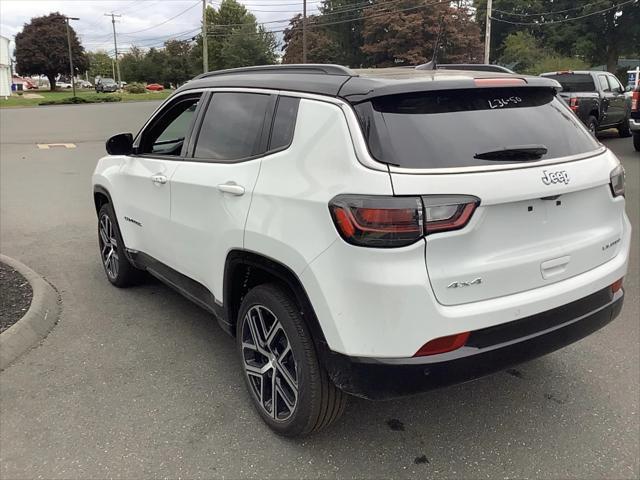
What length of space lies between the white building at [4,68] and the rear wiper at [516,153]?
6674cm

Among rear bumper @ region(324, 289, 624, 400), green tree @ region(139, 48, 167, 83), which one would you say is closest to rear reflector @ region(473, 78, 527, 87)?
rear bumper @ region(324, 289, 624, 400)

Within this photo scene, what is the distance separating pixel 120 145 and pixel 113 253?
3.68ft

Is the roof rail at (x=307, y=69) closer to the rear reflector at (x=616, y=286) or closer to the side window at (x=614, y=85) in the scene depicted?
the rear reflector at (x=616, y=286)

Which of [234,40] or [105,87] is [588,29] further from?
[105,87]

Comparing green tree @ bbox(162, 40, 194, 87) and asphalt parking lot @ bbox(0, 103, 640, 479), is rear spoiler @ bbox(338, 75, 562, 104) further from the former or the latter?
green tree @ bbox(162, 40, 194, 87)

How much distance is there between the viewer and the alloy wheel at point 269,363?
2828 mm

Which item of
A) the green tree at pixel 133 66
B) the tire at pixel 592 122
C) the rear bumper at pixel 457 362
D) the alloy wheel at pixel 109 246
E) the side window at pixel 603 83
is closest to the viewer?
the rear bumper at pixel 457 362

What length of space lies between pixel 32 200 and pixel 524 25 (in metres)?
56.7

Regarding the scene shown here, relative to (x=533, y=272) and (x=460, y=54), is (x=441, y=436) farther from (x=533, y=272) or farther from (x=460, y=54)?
(x=460, y=54)

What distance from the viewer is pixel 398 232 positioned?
2.22 m

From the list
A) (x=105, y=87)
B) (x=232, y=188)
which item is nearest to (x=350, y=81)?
(x=232, y=188)

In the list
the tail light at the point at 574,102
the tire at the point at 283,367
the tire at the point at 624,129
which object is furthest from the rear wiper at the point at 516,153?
the tire at the point at 624,129

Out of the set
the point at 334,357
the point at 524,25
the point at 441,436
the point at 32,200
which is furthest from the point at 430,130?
the point at 524,25

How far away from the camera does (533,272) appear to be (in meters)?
2.49
